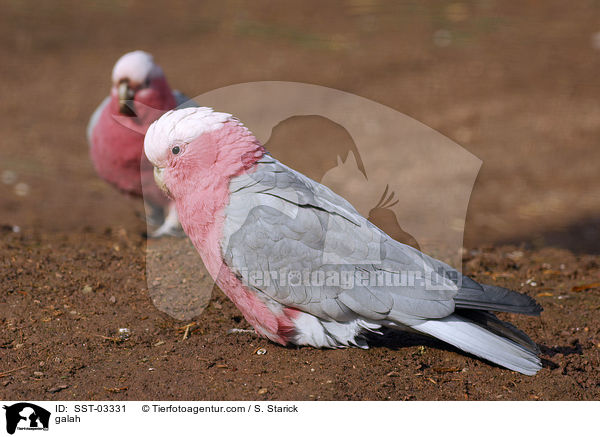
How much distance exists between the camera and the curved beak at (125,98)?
17.6ft

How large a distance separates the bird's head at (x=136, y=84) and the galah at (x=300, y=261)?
2.19 meters

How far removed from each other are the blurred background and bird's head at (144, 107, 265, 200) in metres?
3.05

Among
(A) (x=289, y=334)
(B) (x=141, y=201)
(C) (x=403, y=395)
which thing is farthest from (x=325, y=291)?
(B) (x=141, y=201)

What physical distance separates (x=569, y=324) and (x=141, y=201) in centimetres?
374

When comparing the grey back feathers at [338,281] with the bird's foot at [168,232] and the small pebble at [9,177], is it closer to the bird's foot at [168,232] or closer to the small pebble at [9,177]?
the bird's foot at [168,232]

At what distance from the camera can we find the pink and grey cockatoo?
536 centimetres

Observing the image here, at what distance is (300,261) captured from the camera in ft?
10.6

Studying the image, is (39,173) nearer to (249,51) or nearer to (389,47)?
(249,51)

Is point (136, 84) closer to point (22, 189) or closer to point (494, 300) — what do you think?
point (22, 189)

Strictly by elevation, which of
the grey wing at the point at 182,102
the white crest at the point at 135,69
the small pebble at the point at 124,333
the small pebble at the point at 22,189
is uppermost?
the white crest at the point at 135,69

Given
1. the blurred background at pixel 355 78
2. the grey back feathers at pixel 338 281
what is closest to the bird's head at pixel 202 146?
the grey back feathers at pixel 338 281
